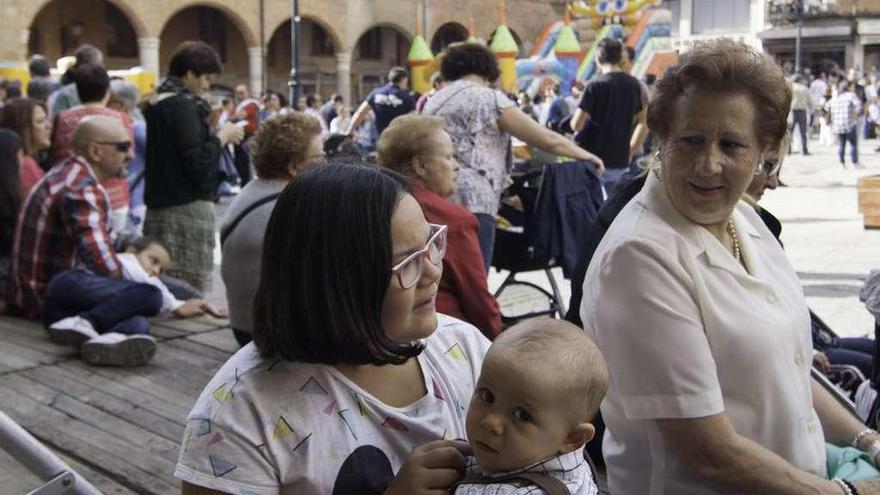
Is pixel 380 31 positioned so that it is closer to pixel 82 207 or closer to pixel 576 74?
pixel 576 74

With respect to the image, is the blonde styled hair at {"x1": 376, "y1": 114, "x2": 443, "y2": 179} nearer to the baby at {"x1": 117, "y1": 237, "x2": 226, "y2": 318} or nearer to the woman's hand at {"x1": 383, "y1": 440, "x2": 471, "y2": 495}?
the baby at {"x1": 117, "y1": 237, "x2": 226, "y2": 318}

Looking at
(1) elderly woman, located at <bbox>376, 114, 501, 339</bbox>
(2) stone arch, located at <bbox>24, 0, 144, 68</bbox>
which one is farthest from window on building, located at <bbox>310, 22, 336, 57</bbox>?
(1) elderly woman, located at <bbox>376, 114, 501, 339</bbox>

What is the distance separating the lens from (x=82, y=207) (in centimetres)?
487

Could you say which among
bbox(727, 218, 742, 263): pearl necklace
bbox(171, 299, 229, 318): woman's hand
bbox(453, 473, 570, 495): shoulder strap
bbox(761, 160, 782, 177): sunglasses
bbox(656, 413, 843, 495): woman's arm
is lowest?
bbox(171, 299, 229, 318): woman's hand

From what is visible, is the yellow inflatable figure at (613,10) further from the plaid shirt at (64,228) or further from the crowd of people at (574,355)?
the crowd of people at (574,355)

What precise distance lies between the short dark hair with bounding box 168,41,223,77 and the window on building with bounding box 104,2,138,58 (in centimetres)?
2895

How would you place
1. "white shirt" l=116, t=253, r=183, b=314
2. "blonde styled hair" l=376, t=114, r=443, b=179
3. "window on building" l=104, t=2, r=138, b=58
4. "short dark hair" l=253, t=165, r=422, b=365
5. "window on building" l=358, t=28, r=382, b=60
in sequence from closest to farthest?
"short dark hair" l=253, t=165, r=422, b=365, "blonde styled hair" l=376, t=114, r=443, b=179, "white shirt" l=116, t=253, r=183, b=314, "window on building" l=104, t=2, r=138, b=58, "window on building" l=358, t=28, r=382, b=60

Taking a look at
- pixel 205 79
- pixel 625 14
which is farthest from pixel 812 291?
pixel 625 14

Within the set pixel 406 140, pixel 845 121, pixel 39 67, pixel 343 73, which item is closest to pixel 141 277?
pixel 406 140

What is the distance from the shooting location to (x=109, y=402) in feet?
13.1

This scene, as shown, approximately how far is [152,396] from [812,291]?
5.24 m

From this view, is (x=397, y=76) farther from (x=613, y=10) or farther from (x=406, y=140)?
(x=613, y=10)

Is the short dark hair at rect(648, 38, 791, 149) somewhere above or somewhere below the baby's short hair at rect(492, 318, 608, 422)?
above

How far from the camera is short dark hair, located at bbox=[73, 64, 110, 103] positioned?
6.36 meters
